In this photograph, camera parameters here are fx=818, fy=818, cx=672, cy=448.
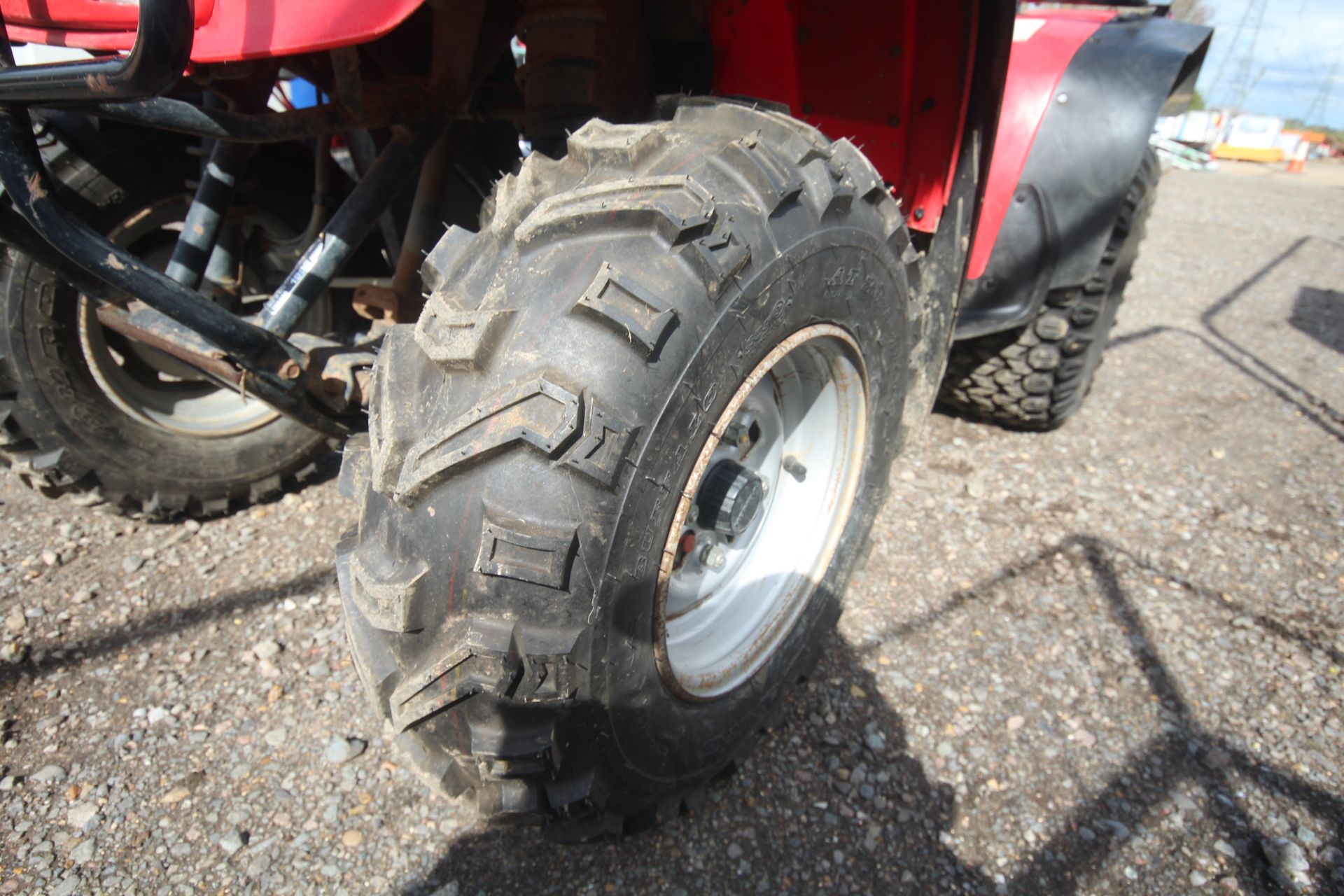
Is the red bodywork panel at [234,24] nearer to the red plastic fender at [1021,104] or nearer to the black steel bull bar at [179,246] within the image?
the black steel bull bar at [179,246]

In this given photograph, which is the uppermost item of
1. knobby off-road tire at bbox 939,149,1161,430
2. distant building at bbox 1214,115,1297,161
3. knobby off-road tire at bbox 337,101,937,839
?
knobby off-road tire at bbox 337,101,937,839

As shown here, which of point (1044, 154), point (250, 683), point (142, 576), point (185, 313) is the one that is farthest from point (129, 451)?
point (1044, 154)

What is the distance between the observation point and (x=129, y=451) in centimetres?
245

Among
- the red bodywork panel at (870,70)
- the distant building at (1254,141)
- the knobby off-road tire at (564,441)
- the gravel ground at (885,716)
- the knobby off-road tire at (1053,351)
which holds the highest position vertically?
the red bodywork panel at (870,70)

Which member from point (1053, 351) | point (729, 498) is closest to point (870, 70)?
point (729, 498)

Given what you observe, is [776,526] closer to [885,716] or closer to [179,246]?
[885,716]

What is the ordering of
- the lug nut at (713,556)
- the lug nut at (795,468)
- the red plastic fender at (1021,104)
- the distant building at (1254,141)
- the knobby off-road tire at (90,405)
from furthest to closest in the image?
1. the distant building at (1254,141)
2. the red plastic fender at (1021,104)
3. the knobby off-road tire at (90,405)
4. the lug nut at (795,468)
5. the lug nut at (713,556)

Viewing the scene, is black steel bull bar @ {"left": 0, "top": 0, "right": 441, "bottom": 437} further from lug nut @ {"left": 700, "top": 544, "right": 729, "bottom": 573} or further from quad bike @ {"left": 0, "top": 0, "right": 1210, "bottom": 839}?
lug nut @ {"left": 700, "top": 544, "right": 729, "bottom": 573}

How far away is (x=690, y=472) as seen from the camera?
4.35ft

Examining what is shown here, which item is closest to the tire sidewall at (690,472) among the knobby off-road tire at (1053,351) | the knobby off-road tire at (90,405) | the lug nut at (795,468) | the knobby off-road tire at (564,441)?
the knobby off-road tire at (564,441)

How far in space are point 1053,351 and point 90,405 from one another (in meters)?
3.11

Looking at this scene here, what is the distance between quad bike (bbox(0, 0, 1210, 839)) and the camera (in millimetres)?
1194

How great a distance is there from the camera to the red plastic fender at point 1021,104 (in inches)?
92.4

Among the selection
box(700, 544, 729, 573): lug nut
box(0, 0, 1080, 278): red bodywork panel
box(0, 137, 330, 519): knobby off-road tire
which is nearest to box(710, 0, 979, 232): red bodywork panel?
box(0, 0, 1080, 278): red bodywork panel
